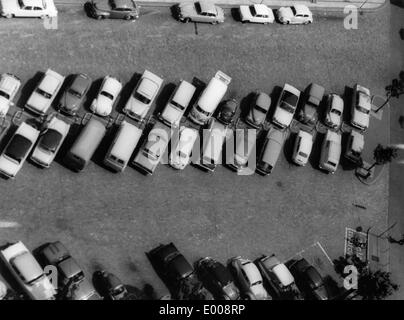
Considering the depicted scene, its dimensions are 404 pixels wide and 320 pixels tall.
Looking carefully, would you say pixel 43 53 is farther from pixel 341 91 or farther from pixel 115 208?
pixel 341 91

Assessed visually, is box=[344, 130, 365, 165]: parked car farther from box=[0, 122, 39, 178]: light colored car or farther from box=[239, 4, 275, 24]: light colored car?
box=[0, 122, 39, 178]: light colored car

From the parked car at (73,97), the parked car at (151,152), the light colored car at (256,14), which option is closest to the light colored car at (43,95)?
the parked car at (73,97)

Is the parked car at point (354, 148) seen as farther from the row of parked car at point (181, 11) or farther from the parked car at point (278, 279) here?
the row of parked car at point (181, 11)

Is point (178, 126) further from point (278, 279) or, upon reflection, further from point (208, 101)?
point (278, 279)

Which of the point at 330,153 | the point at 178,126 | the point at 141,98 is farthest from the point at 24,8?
the point at 330,153

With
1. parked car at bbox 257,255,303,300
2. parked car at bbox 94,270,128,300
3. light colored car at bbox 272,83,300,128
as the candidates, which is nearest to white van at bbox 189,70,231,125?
light colored car at bbox 272,83,300,128
